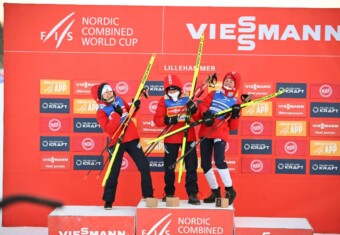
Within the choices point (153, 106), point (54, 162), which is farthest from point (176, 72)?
point (54, 162)

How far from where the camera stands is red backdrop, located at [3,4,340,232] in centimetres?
518

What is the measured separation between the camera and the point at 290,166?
207 inches

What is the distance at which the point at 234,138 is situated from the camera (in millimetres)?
5238

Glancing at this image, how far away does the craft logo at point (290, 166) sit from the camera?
17.2 feet

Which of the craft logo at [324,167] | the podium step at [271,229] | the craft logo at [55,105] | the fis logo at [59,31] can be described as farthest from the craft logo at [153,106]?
the craft logo at [324,167]

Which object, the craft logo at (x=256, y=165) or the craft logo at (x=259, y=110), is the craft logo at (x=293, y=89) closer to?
the craft logo at (x=259, y=110)

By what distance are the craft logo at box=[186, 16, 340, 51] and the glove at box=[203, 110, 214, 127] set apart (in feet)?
3.55

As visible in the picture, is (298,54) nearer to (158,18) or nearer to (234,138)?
(234,138)

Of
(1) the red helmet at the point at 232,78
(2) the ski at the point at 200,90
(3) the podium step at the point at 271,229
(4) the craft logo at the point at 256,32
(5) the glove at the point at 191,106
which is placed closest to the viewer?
(3) the podium step at the point at 271,229

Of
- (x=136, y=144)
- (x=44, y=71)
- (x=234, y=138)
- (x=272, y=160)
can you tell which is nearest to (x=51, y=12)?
(x=44, y=71)

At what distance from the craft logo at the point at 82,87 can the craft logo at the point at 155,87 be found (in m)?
0.48

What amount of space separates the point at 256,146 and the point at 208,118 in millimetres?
1057

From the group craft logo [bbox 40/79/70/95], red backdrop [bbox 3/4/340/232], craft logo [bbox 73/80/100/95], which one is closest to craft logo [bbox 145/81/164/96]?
red backdrop [bbox 3/4/340/232]

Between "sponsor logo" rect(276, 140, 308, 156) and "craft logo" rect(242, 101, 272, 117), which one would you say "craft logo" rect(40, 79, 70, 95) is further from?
"sponsor logo" rect(276, 140, 308, 156)
